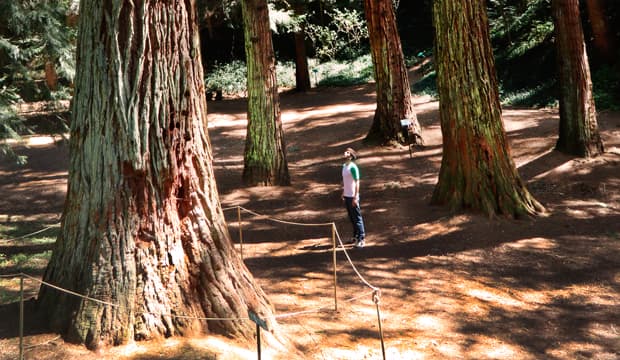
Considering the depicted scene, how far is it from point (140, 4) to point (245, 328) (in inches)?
129

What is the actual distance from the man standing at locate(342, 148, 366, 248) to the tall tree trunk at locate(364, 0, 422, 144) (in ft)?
26.4

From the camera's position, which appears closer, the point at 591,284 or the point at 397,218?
the point at 591,284

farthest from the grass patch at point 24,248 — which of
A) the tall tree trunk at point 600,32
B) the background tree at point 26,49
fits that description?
the tall tree trunk at point 600,32

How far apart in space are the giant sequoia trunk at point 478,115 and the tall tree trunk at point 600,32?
12890 millimetres

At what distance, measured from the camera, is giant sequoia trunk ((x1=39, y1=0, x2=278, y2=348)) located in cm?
619

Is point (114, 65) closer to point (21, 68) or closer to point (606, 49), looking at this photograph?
point (21, 68)

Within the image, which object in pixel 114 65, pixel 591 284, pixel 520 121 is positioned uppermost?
pixel 114 65

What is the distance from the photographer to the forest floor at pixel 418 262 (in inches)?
313

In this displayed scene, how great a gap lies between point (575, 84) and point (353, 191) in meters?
7.49

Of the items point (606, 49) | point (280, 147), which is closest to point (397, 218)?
point (280, 147)

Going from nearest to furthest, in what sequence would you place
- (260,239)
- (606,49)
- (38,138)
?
(260,239) < (606,49) < (38,138)

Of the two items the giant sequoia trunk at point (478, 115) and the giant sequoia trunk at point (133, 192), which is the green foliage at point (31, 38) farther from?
the giant sequoia trunk at point (133, 192)

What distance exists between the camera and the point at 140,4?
6246 millimetres

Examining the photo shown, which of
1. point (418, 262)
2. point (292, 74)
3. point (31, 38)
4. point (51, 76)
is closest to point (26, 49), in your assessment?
point (31, 38)
